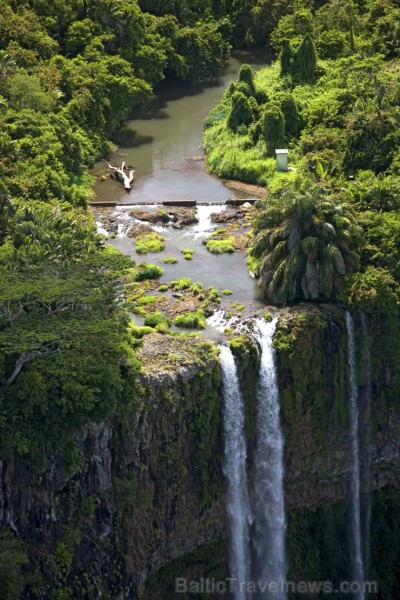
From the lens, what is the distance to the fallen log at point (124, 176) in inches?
2660

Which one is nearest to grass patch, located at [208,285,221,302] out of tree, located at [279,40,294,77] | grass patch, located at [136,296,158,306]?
grass patch, located at [136,296,158,306]

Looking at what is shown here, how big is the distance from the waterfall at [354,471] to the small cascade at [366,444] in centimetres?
32

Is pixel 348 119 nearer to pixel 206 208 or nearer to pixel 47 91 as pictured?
pixel 206 208

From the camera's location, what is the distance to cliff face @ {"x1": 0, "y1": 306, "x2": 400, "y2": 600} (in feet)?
143

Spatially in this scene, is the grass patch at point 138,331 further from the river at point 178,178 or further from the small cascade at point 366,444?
the small cascade at point 366,444

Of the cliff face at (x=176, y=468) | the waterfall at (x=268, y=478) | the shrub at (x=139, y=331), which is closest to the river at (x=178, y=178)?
the waterfall at (x=268, y=478)

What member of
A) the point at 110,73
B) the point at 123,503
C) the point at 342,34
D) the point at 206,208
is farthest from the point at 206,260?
the point at 342,34

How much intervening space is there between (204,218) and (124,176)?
327 inches

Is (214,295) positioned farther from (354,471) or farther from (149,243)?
(354,471)

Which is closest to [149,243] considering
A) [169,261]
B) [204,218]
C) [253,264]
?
[169,261]

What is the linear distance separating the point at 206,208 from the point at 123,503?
23.1 meters

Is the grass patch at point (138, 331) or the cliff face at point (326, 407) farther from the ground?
the grass patch at point (138, 331)

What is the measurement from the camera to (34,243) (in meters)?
49.4

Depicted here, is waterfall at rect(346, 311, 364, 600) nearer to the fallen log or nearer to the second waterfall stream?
the second waterfall stream
